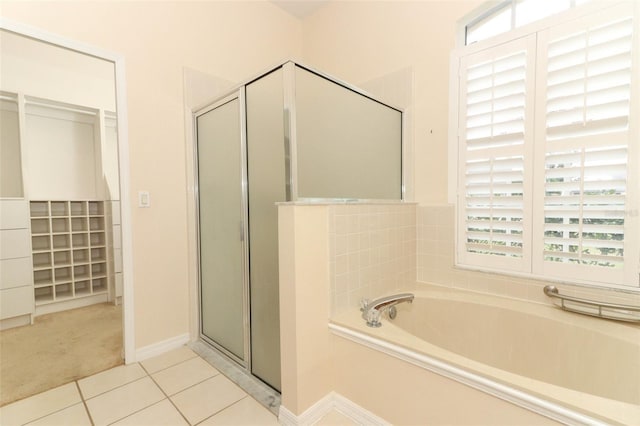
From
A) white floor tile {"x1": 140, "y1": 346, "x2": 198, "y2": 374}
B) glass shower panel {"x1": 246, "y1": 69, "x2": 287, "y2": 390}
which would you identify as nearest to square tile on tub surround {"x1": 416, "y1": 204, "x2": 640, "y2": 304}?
glass shower panel {"x1": 246, "y1": 69, "x2": 287, "y2": 390}

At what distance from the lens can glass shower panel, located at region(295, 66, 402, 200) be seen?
1364 millimetres

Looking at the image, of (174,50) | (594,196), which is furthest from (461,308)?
(174,50)

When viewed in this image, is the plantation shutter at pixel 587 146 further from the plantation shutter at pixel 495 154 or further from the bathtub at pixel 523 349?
the bathtub at pixel 523 349

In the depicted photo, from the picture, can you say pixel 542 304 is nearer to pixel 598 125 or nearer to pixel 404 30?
pixel 598 125

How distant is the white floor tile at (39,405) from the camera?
4.25 feet

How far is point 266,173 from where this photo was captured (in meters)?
1.46

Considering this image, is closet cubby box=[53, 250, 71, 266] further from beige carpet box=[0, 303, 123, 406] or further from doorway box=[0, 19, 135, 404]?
beige carpet box=[0, 303, 123, 406]

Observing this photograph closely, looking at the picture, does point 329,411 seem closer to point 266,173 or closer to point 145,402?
point 145,402

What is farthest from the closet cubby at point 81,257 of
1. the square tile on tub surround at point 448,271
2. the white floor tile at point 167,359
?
the square tile on tub surround at point 448,271

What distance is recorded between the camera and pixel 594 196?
1.33m

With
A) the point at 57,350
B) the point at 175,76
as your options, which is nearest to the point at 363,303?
the point at 175,76

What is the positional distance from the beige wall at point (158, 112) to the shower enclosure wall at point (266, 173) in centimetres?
17

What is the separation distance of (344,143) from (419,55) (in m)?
0.95

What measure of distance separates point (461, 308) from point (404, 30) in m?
1.95
